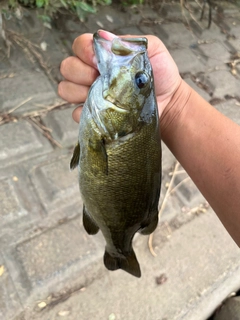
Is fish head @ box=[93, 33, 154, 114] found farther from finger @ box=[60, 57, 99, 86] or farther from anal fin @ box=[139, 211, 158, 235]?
anal fin @ box=[139, 211, 158, 235]

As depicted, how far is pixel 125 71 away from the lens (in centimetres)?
105

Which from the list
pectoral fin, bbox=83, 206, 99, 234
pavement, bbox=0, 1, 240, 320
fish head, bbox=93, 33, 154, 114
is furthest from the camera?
pavement, bbox=0, 1, 240, 320

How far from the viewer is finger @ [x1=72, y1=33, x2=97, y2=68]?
117 cm

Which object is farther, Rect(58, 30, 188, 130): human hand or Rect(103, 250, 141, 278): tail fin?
Rect(103, 250, 141, 278): tail fin

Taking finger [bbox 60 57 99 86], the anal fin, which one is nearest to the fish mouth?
finger [bbox 60 57 99 86]

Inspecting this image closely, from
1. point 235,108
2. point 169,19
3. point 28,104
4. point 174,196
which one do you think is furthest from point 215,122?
point 169,19

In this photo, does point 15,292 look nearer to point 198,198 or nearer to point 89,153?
point 89,153

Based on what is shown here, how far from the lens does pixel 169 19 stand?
335 centimetres

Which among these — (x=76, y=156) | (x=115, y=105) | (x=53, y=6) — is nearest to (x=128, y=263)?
(x=76, y=156)

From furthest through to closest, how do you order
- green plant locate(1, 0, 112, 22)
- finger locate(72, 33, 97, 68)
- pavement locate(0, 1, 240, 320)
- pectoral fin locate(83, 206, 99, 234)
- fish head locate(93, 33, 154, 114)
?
green plant locate(1, 0, 112, 22)
pavement locate(0, 1, 240, 320)
pectoral fin locate(83, 206, 99, 234)
finger locate(72, 33, 97, 68)
fish head locate(93, 33, 154, 114)

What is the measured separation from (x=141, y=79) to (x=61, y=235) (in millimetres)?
1078

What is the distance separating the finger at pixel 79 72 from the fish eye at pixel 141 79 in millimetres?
231

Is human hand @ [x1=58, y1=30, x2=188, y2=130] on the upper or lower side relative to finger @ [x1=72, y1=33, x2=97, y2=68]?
lower

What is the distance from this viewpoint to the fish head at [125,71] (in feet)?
3.38
